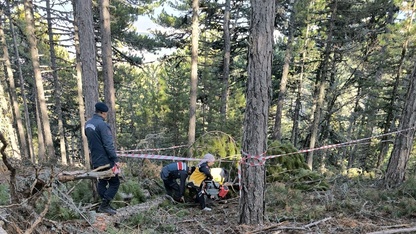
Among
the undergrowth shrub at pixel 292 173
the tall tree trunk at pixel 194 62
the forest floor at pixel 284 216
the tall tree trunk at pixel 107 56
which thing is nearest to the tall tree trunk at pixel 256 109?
the forest floor at pixel 284 216

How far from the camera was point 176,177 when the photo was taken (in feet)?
20.4

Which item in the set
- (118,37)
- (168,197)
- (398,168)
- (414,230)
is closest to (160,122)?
(118,37)

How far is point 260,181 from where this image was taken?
4215 mm

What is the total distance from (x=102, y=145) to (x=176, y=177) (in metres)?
2.05

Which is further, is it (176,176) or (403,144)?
(176,176)

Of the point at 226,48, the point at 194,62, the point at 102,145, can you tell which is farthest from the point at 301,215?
the point at 226,48

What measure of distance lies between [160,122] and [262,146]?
16.8 meters

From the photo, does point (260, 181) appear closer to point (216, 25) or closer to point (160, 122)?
point (216, 25)

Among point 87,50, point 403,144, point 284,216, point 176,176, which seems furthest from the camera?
point 176,176

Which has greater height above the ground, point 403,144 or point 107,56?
point 107,56

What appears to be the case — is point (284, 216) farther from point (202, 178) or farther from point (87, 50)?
point (87, 50)

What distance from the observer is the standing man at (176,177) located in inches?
241

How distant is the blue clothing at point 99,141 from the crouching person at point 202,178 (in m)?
1.93

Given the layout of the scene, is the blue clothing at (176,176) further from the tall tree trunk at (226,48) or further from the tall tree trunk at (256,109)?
the tall tree trunk at (226,48)
